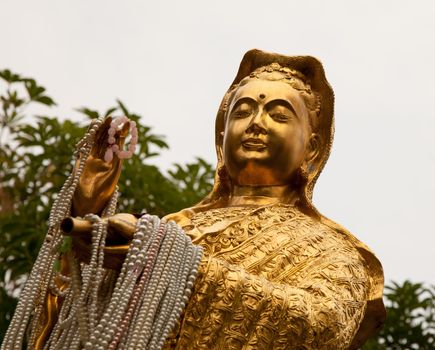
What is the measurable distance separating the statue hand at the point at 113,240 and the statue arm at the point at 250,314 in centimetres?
33

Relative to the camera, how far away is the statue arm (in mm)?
5336

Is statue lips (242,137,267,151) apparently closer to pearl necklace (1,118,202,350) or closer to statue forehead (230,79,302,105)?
statue forehead (230,79,302,105)

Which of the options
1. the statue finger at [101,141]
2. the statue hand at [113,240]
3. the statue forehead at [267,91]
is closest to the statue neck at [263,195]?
the statue forehead at [267,91]

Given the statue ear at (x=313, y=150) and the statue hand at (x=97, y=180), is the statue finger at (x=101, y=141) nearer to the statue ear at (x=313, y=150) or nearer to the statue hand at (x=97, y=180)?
the statue hand at (x=97, y=180)

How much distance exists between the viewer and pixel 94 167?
221 inches

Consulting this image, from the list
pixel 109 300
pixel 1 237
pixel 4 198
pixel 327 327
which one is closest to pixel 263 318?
pixel 327 327

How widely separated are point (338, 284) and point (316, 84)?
44.1 inches

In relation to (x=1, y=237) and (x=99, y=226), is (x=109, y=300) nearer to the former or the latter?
(x=99, y=226)

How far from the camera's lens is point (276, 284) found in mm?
5504

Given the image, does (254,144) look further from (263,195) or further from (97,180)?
(97,180)

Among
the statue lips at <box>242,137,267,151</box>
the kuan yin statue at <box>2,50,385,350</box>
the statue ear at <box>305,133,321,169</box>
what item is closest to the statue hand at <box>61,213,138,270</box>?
the kuan yin statue at <box>2,50,385,350</box>

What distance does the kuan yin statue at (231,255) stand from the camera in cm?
511

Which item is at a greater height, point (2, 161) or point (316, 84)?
point (316, 84)

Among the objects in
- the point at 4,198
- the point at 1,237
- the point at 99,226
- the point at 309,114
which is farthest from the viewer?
the point at 4,198
